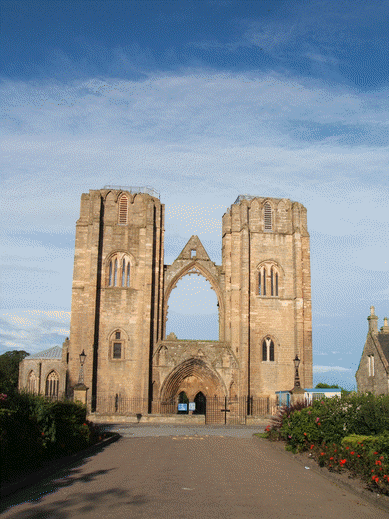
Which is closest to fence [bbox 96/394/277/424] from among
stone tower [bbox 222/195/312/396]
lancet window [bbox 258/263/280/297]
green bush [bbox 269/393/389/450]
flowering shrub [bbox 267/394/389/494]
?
stone tower [bbox 222/195/312/396]

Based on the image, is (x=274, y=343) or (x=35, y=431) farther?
(x=274, y=343)

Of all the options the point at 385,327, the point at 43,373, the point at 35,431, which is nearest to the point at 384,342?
the point at 385,327

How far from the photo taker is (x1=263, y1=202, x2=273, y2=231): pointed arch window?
4331 cm

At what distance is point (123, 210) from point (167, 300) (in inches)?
303

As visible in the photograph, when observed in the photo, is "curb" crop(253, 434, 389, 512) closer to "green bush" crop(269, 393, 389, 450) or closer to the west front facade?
"green bush" crop(269, 393, 389, 450)

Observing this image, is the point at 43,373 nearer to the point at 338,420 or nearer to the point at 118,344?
the point at 118,344

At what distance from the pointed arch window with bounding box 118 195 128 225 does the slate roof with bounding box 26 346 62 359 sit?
61.3 ft

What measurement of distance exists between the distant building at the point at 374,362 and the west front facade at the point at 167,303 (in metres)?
4.77

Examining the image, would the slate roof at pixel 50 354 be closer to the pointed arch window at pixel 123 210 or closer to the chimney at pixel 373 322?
the pointed arch window at pixel 123 210

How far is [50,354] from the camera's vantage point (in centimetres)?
5438

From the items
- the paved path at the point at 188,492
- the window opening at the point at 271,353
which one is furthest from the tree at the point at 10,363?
the paved path at the point at 188,492

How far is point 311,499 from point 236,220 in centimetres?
3318

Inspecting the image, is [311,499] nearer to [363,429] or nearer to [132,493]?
[132,493]

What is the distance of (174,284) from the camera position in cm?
4156
